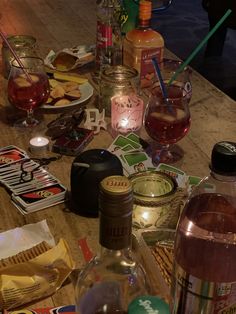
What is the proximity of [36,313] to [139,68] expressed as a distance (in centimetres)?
88

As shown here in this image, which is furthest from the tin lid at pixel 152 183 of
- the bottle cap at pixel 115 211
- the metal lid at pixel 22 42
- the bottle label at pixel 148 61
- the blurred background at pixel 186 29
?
the blurred background at pixel 186 29

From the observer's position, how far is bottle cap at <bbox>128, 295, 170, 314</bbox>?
1.88 feet

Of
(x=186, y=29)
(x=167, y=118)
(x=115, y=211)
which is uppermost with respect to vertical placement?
(x=115, y=211)

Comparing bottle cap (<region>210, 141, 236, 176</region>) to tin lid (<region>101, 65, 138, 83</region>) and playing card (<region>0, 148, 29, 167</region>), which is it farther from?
tin lid (<region>101, 65, 138, 83</region>)

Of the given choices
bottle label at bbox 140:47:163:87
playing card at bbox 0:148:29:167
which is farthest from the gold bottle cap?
bottle label at bbox 140:47:163:87

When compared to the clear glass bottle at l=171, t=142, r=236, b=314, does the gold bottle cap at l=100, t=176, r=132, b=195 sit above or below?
above

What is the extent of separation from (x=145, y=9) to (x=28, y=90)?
398mm

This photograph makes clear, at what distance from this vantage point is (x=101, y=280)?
2.21ft

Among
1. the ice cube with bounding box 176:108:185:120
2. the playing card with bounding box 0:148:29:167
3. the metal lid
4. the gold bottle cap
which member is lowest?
the playing card with bounding box 0:148:29:167

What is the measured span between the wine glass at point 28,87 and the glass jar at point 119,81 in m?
0.15

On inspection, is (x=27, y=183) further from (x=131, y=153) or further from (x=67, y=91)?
(x=67, y=91)

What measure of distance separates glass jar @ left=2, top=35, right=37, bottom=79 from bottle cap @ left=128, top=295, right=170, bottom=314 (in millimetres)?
1121

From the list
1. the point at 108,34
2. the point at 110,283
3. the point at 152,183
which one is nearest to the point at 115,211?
the point at 110,283

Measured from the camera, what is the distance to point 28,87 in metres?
1.30
